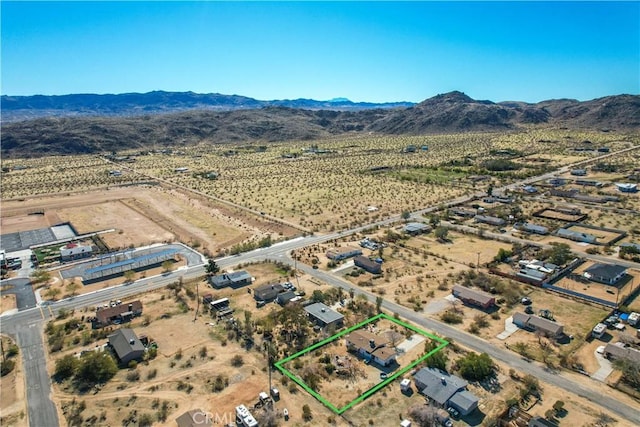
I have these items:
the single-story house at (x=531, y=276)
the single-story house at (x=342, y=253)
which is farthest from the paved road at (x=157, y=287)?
the single-story house at (x=531, y=276)

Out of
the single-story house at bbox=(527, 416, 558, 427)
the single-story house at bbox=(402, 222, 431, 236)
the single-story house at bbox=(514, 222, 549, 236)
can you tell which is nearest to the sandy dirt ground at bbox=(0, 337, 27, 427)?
the single-story house at bbox=(527, 416, 558, 427)

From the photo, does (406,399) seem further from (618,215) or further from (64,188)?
(64,188)

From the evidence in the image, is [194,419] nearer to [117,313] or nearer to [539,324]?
[117,313]

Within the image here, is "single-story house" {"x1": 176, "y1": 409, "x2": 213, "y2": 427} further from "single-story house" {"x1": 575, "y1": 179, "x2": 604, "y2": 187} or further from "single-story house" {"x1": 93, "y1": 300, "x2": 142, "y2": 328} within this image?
"single-story house" {"x1": 575, "y1": 179, "x2": 604, "y2": 187}

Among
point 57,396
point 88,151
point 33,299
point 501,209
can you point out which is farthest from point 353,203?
point 88,151

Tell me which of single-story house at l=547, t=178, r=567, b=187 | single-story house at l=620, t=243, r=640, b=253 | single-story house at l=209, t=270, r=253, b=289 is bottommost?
single-story house at l=209, t=270, r=253, b=289

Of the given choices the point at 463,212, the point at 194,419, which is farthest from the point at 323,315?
the point at 463,212
